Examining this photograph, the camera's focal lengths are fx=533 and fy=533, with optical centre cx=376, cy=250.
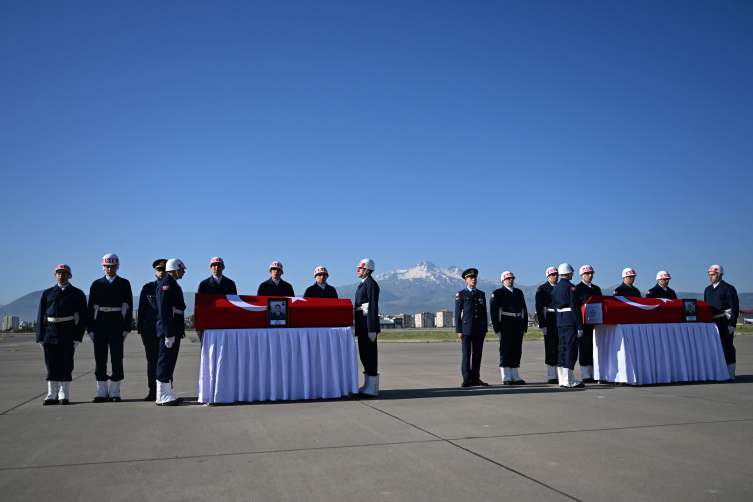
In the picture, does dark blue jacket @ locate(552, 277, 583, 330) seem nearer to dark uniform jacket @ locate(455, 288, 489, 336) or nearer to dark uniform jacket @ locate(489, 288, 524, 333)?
dark uniform jacket @ locate(489, 288, 524, 333)

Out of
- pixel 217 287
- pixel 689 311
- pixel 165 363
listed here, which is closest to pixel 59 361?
pixel 165 363

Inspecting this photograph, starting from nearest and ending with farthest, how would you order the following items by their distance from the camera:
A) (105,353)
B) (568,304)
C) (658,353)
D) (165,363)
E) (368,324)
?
(165,363), (105,353), (368,324), (568,304), (658,353)

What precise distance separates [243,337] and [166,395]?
126cm

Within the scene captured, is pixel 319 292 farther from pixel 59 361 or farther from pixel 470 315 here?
pixel 59 361

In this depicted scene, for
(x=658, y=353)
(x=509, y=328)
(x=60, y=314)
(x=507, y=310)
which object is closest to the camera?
(x=60, y=314)

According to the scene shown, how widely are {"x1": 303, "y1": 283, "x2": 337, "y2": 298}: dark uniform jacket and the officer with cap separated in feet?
7.43

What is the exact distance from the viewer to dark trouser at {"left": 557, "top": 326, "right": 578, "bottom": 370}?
865 cm

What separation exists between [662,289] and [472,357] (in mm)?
4148

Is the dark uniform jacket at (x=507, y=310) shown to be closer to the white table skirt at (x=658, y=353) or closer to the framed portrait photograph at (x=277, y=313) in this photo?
the white table skirt at (x=658, y=353)

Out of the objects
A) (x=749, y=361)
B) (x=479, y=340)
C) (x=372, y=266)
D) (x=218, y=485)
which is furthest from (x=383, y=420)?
(x=749, y=361)

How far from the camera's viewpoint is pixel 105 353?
7.69 metres

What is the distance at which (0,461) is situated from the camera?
4129 millimetres

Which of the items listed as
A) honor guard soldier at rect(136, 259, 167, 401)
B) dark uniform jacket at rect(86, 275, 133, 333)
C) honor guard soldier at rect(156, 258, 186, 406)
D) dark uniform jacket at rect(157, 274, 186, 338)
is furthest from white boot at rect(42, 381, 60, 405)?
dark uniform jacket at rect(157, 274, 186, 338)

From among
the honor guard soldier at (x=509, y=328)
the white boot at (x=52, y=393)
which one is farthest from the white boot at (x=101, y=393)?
the honor guard soldier at (x=509, y=328)
